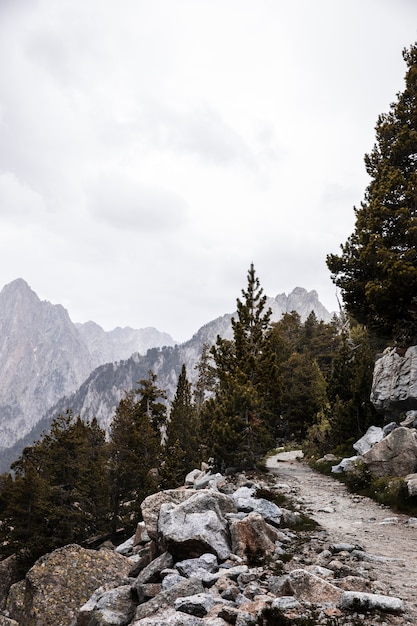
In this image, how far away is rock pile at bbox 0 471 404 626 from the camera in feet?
19.2

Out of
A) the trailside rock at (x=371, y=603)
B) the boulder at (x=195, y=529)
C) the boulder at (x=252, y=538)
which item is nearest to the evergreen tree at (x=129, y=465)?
the boulder at (x=195, y=529)

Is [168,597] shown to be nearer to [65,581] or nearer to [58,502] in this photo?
[65,581]

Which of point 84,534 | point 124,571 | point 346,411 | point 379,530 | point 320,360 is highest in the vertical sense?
point 320,360

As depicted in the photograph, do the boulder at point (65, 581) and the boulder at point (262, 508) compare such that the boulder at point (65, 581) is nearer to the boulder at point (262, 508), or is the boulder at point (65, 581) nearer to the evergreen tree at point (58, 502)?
the boulder at point (262, 508)

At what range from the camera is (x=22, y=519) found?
1137 inches

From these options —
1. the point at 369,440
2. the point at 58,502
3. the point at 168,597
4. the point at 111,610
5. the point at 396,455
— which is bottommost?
the point at 58,502

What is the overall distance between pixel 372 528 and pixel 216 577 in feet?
21.0

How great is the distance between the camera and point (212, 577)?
24.5ft

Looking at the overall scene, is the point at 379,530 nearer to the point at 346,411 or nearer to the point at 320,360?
the point at 346,411

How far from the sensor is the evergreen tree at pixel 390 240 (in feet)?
60.2

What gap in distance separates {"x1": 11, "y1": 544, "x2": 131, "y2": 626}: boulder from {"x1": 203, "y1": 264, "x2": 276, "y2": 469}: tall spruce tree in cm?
996

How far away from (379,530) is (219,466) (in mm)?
12944

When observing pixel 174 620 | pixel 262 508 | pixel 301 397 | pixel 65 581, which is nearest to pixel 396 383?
pixel 262 508

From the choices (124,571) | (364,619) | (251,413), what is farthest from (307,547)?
(251,413)
